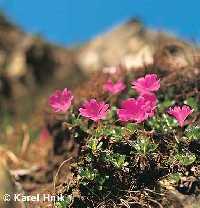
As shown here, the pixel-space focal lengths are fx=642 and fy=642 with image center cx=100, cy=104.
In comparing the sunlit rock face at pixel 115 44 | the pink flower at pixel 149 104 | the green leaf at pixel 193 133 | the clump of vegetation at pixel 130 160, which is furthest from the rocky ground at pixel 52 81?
the pink flower at pixel 149 104

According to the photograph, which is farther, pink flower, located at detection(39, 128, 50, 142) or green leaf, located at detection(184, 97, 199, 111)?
pink flower, located at detection(39, 128, 50, 142)

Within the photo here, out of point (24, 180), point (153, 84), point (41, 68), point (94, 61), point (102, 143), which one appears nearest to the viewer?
point (102, 143)

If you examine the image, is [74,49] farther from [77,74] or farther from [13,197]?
[13,197]

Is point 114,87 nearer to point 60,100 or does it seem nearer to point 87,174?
point 60,100

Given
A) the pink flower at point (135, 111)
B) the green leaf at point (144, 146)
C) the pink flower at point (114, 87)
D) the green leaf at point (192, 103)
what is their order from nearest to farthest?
the green leaf at point (144, 146)
the pink flower at point (135, 111)
the green leaf at point (192, 103)
the pink flower at point (114, 87)

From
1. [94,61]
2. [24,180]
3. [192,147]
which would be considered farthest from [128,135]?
[94,61]

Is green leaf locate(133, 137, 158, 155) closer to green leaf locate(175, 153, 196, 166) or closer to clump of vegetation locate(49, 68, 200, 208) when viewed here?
clump of vegetation locate(49, 68, 200, 208)

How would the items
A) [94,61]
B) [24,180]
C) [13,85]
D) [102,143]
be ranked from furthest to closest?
[94,61] → [13,85] → [24,180] → [102,143]

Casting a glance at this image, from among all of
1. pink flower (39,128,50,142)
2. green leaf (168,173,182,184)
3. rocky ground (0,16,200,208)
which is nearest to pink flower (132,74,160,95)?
rocky ground (0,16,200,208)

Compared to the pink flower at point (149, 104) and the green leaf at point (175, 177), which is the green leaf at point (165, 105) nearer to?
the pink flower at point (149, 104)
